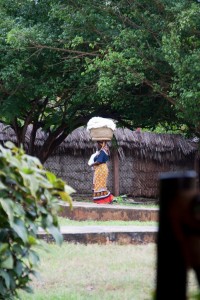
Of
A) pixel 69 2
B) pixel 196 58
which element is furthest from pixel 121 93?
pixel 196 58

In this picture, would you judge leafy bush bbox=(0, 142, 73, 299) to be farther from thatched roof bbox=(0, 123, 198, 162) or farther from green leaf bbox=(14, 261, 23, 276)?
thatched roof bbox=(0, 123, 198, 162)

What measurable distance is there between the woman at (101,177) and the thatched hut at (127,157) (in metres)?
7.91

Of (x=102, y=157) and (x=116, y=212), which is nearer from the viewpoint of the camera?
(x=116, y=212)

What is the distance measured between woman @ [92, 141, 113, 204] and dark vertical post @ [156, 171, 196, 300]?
13.7 metres

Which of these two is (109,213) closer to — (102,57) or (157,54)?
(157,54)

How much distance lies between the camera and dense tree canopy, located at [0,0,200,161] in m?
16.4

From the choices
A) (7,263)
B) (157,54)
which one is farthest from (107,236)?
(157,54)

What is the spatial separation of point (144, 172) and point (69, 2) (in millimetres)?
7701

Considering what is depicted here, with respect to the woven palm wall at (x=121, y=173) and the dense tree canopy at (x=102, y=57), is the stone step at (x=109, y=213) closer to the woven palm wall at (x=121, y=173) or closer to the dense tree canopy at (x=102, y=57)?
the dense tree canopy at (x=102, y=57)

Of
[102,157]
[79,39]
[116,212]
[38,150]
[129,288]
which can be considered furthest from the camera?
[38,150]

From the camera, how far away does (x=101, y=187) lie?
15023 millimetres

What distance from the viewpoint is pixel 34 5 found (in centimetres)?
2012

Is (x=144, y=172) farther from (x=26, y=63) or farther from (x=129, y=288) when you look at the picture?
(x=129, y=288)

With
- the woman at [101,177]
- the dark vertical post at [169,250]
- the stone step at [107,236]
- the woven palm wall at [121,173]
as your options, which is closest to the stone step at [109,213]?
the woman at [101,177]
